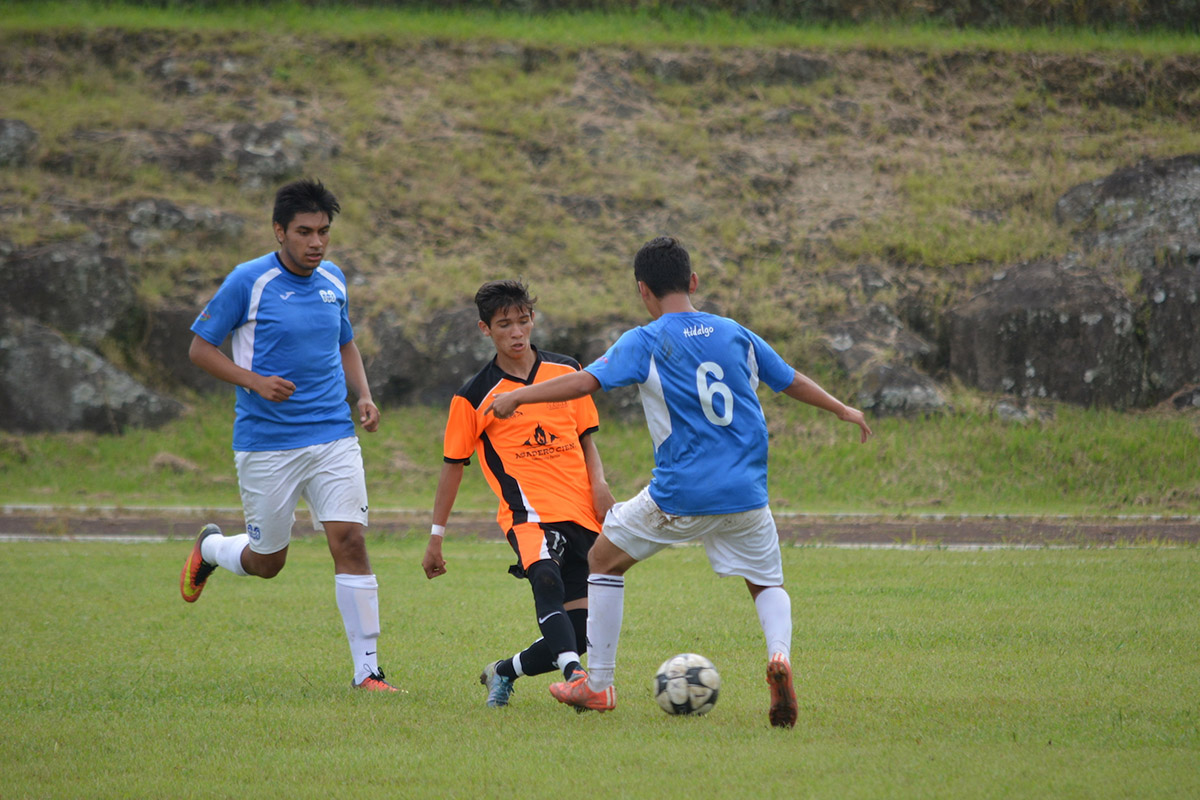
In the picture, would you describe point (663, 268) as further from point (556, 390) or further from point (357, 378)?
point (357, 378)

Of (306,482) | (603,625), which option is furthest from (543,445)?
(306,482)

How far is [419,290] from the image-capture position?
21547 mm

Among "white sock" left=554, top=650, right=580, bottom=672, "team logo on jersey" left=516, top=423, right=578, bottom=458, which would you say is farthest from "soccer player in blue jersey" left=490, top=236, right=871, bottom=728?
"team logo on jersey" left=516, top=423, right=578, bottom=458

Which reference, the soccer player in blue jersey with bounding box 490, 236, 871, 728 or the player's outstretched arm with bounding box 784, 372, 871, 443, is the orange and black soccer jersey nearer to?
the soccer player in blue jersey with bounding box 490, 236, 871, 728

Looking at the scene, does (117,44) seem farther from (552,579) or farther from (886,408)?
(552,579)

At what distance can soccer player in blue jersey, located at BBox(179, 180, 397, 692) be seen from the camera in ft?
20.0

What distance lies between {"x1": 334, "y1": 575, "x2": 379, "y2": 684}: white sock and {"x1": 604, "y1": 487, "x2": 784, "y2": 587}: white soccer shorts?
5.58ft

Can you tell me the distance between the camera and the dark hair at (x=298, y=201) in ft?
19.9

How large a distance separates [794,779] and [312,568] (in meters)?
8.17

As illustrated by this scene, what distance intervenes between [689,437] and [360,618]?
228 cm

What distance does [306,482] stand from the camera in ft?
20.5

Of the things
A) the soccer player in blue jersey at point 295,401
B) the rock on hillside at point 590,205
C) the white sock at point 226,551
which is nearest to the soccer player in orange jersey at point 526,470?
the soccer player in blue jersey at point 295,401

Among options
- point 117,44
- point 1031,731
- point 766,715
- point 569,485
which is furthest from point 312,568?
point 117,44

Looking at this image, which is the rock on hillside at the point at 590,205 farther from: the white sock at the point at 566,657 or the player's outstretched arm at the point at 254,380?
the white sock at the point at 566,657
